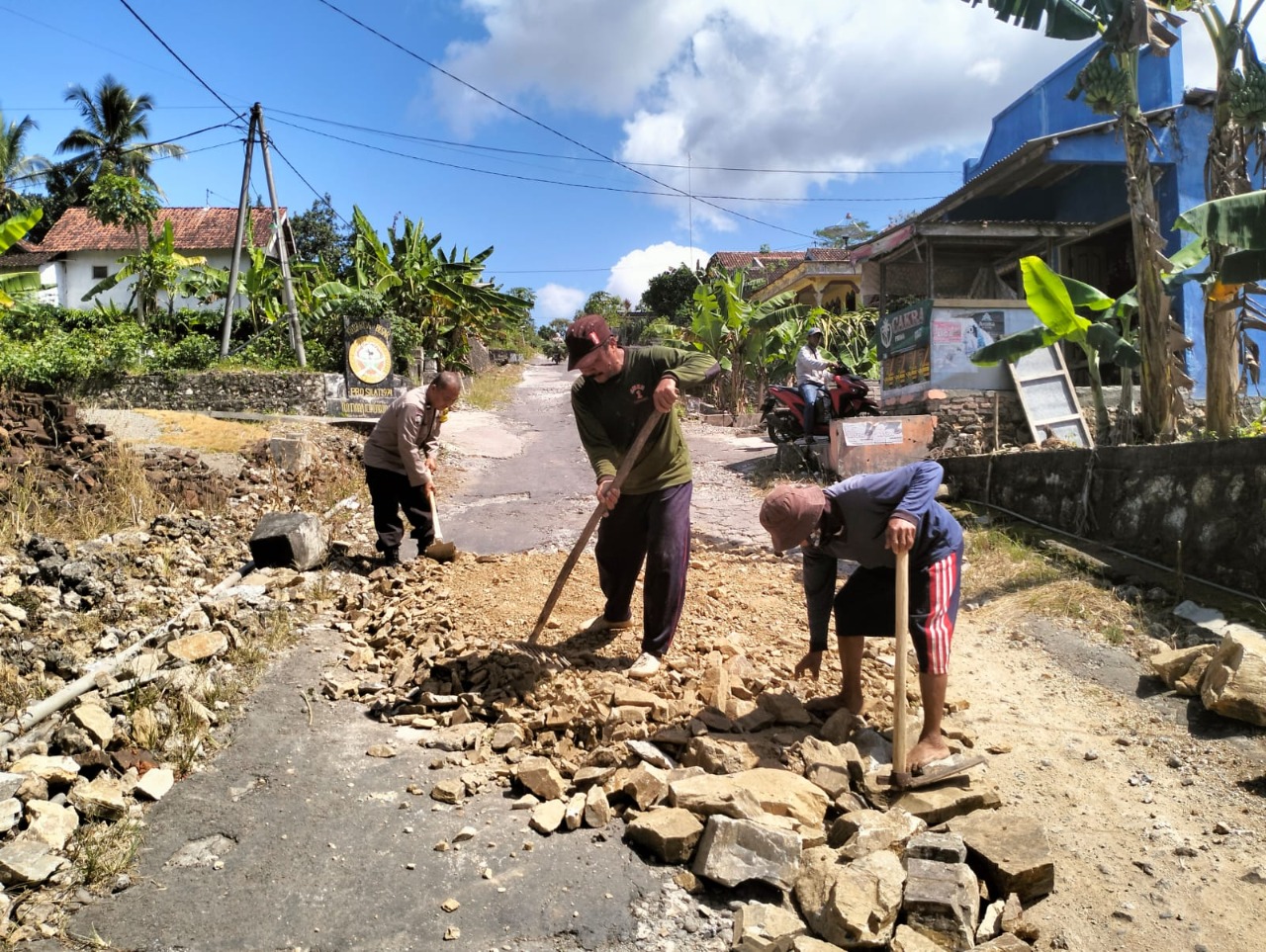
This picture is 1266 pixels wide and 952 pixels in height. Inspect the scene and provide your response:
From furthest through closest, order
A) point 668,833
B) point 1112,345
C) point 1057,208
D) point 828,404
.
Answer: point 1057,208 → point 828,404 → point 1112,345 → point 668,833

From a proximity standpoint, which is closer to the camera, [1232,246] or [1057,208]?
[1232,246]

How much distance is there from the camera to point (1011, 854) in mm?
2791

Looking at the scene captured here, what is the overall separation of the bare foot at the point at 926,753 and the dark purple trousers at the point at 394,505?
399 cm

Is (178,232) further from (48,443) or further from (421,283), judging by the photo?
(48,443)

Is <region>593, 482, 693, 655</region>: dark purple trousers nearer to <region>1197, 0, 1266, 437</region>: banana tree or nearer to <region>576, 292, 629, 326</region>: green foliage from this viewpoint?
<region>1197, 0, 1266, 437</region>: banana tree

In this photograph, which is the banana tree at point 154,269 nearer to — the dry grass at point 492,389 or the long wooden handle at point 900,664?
the dry grass at point 492,389

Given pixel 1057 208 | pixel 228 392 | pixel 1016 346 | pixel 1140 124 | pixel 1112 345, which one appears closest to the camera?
pixel 1140 124

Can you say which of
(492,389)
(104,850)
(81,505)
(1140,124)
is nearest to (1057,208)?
(1140,124)

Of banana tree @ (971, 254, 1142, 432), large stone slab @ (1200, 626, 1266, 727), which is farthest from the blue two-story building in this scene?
large stone slab @ (1200, 626, 1266, 727)

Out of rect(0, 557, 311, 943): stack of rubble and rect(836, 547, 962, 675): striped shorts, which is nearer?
rect(0, 557, 311, 943): stack of rubble

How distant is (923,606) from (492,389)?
2053cm

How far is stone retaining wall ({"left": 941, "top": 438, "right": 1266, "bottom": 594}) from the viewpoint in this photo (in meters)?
5.36

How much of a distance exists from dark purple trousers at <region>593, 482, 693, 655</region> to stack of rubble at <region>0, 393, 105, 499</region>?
4735mm

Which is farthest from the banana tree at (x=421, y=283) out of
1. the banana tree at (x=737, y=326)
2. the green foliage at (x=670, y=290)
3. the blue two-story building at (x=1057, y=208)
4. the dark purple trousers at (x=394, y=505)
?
the green foliage at (x=670, y=290)
